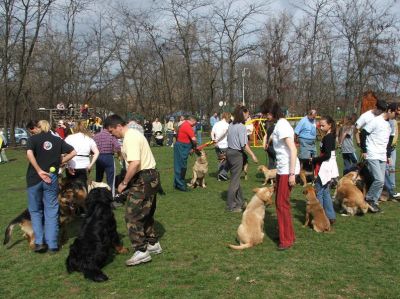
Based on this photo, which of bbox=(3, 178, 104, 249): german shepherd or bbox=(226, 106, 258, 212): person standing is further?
bbox=(226, 106, 258, 212): person standing

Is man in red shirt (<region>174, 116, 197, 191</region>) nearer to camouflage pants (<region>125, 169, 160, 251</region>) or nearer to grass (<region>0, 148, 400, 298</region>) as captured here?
grass (<region>0, 148, 400, 298</region>)

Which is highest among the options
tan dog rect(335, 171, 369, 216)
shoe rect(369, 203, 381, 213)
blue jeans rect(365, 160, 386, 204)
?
blue jeans rect(365, 160, 386, 204)

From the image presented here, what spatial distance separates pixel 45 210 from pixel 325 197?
423 centimetres

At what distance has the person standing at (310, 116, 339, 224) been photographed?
249 inches

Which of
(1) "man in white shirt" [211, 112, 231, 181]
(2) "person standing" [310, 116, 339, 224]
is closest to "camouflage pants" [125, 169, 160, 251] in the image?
(2) "person standing" [310, 116, 339, 224]

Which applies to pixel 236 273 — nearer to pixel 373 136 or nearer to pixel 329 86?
pixel 373 136

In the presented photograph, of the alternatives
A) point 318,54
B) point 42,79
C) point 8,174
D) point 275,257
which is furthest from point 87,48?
point 275,257

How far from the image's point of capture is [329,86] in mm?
34438

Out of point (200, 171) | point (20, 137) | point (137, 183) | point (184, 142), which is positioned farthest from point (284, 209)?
point (20, 137)

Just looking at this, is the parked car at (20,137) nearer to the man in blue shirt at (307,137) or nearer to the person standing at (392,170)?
the man in blue shirt at (307,137)

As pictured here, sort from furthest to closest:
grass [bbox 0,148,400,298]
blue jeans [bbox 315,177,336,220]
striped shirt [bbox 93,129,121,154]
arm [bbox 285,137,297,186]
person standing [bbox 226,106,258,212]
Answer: striped shirt [bbox 93,129,121,154]
person standing [bbox 226,106,258,212]
blue jeans [bbox 315,177,336,220]
arm [bbox 285,137,297,186]
grass [bbox 0,148,400,298]

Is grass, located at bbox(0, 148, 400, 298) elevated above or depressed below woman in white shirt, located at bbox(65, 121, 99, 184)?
below

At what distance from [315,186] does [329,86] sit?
29863 mm

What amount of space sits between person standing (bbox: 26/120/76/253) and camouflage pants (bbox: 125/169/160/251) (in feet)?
4.10
